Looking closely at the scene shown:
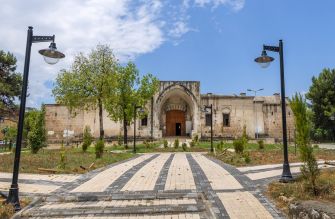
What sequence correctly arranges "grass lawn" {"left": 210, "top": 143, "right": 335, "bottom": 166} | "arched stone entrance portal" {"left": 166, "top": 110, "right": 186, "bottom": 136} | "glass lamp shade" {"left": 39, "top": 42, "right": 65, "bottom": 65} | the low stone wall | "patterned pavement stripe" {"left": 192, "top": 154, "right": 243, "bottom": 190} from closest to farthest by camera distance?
the low stone wall, "glass lamp shade" {"left": 39, "top": 42, "right": 65, "bottom": 65}, "patterned pavement stripe" {"left": 192, "top": 154, "right": 243, "bottom": 190}, "grass lawn" {"left": 210, "top": 143, "right": 335, "bottom": 166}, "arched stone entrance portal" {"left": 166, "top": 110, "right": 186, "bottom": 136}

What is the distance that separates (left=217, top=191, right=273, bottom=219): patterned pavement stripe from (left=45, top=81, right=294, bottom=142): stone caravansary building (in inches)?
1154

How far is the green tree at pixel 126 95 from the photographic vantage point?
89.8ft

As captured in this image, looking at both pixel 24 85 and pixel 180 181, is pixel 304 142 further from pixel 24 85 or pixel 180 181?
pixel 24 85

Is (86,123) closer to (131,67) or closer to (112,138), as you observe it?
(112,138)

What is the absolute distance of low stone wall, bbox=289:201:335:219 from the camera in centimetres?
496

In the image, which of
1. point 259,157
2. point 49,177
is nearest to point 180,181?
point 49,177

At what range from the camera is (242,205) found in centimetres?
658

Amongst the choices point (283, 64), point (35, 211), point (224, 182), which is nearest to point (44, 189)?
point (35, 211)

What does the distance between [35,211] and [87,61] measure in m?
25.2

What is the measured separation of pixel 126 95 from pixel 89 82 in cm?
412

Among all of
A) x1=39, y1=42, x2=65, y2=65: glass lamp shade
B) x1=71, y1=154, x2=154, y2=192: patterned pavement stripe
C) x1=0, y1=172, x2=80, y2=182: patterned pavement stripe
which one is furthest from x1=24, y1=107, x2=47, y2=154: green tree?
x1=39, y1=42, x2=65, y2=65: glass lamp shade

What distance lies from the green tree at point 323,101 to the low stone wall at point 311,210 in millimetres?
33168

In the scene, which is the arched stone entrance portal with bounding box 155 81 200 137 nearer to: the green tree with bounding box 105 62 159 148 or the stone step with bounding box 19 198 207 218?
the green tree with bounding box 105 62 159 148

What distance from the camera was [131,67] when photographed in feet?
93.0
